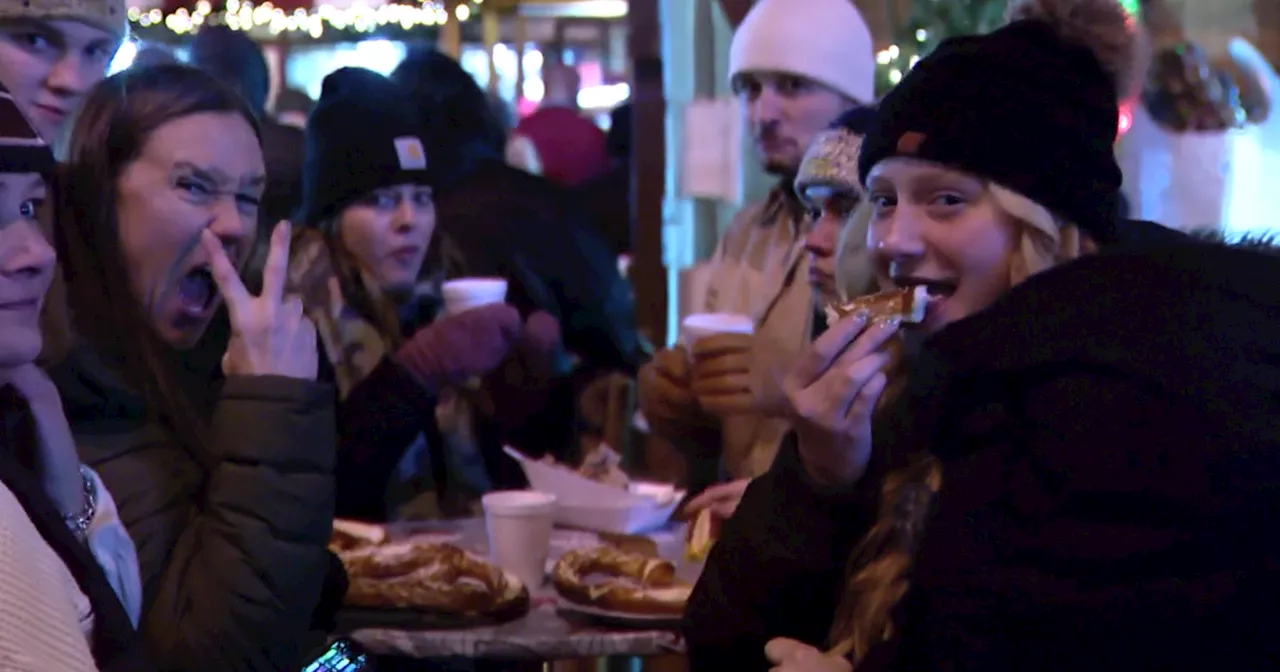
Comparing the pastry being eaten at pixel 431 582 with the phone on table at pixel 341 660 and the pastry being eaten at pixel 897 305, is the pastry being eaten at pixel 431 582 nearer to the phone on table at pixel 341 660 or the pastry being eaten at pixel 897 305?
the phone on table at pixel 341 660

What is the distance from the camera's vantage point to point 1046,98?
1574mm

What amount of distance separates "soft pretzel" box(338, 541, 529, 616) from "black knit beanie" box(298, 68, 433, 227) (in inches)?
42.4

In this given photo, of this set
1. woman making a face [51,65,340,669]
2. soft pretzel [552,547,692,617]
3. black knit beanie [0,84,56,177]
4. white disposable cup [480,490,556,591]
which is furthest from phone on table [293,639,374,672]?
black knit beanie [0,84,56,177]

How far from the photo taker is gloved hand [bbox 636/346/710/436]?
2658mm

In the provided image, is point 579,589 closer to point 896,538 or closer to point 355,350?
point 896,538

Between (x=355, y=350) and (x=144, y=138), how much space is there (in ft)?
3.89

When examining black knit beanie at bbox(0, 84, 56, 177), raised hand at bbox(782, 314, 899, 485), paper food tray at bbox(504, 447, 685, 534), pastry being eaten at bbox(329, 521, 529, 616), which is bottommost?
paper food tray at bbox(504, 447, 685, 534)

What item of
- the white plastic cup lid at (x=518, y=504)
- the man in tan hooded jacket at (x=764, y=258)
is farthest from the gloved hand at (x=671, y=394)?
the white plastic cup lid at (x=518, y=504)

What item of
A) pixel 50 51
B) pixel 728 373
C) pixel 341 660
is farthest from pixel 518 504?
pixel 50 51

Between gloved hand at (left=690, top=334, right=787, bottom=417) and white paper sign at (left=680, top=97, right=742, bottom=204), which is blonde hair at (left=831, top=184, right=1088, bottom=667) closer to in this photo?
gloved hand at (left=690, top=334, right=787, bottom=417)

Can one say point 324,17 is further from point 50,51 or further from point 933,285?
point 933,285

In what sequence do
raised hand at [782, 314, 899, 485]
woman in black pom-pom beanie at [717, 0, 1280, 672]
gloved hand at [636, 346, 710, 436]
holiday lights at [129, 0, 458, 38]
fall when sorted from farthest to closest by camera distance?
holiday lights at [129, 0, 458, 38], gloved hand at [636, 346, 710, 436], raised hand at [782, 314, 899, 485], woman in black pom-pom beanie at [717, 0, 1280, 672]

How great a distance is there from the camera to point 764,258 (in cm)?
315

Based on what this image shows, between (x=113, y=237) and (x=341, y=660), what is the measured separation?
2.08ft
